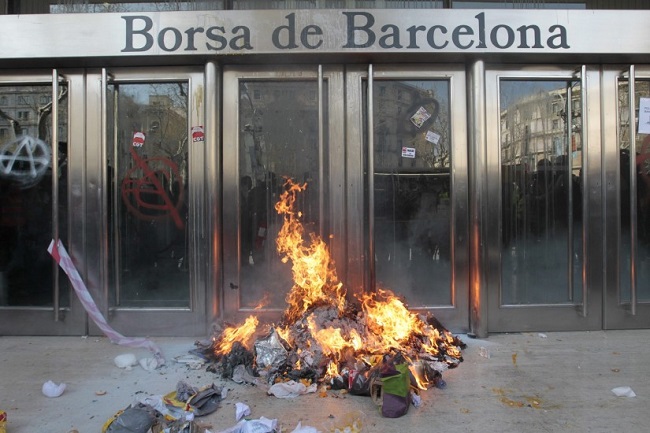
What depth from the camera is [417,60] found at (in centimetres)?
545

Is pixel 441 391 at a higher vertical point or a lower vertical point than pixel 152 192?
lower

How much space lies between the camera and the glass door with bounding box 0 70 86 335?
18.0ft

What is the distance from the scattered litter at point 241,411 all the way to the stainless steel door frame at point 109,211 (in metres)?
2.02

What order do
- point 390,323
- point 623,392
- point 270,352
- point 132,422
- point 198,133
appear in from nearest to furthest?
point 132,422 → point 623,392 → point 270,352 → point 390,323 → point 198,133

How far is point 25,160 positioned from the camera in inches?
220

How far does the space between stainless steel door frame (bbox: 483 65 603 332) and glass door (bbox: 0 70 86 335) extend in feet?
16.1

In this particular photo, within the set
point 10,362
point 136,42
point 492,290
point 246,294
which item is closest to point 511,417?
point 492,290

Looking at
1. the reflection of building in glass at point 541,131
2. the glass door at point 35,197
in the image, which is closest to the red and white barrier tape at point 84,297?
the glass door at point 35,197

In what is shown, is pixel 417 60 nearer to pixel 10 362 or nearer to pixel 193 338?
pixel 193 338

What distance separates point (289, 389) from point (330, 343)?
0.62 meters

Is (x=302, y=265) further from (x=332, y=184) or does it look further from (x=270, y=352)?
(x=270, y=352)

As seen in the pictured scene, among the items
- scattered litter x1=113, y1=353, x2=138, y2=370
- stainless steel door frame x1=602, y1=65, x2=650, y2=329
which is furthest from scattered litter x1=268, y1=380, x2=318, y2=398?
stainless steel door frame x1=602, y1=65, x2=650, y2=329

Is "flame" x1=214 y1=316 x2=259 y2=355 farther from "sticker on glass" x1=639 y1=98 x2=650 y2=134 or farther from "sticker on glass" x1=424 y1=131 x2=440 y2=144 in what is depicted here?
"sticker on glass" x1=639 y1=98 x2=650 y2=134

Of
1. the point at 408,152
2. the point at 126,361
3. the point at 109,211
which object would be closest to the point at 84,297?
the point at 109,211
